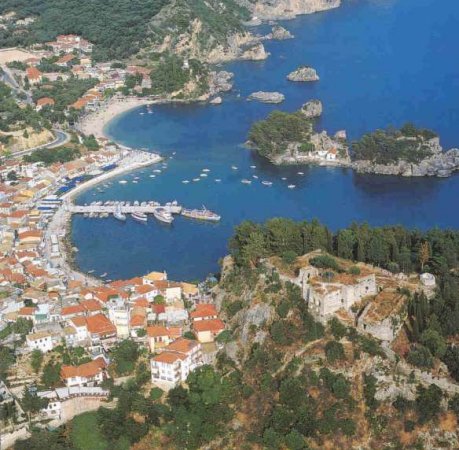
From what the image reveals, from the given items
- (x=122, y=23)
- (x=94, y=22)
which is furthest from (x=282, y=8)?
(x=94, y=22)

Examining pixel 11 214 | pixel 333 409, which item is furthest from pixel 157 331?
pixel 11 214

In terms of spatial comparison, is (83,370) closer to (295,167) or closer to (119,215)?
(119,215)

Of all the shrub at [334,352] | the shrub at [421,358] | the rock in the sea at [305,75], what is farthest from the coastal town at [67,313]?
the rock in the sea at [305,75]

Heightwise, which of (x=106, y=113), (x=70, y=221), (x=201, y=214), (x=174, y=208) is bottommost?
(x=106, y=113)

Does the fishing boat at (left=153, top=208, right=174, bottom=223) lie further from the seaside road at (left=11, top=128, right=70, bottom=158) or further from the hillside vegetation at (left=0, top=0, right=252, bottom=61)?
the hillside vegetation at (left=0, top=0, right=252, bottom=61)

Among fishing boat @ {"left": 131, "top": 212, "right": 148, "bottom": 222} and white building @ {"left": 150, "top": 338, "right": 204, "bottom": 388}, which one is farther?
fishing boat @ {"left": 131, "top": 212, "right": 148, "bottom": 222}

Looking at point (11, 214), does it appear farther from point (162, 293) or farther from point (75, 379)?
point (75, 379)

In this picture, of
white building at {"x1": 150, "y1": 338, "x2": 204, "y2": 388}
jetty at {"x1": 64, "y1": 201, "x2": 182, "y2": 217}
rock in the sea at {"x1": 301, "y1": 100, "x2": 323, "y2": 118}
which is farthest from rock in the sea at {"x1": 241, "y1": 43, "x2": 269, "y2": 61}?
white building at {"x1": 150, "y1": 338, "x2": 204, "y2": 388}
